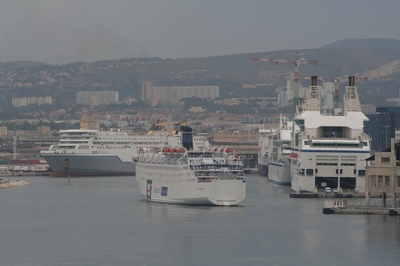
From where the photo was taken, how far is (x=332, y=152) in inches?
2751

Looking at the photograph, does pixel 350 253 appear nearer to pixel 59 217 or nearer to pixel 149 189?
pixel 59 217

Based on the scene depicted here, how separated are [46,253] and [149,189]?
2172 centimetres

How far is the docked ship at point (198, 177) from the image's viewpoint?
5850cm

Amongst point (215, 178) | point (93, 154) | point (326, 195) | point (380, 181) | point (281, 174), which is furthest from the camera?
point (93, 154)

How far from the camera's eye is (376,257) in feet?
137

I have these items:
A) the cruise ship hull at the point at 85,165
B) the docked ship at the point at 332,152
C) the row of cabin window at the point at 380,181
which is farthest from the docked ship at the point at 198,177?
the cruise ship hull at the point at 85,165

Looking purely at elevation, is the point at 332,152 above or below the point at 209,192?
above

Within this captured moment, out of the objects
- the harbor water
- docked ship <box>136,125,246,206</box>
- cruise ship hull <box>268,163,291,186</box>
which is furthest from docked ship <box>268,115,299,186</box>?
the harbor water

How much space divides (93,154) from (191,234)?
64.0 meters

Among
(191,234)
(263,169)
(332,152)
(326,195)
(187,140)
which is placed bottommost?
(191,234)

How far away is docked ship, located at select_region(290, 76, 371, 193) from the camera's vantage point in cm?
6938

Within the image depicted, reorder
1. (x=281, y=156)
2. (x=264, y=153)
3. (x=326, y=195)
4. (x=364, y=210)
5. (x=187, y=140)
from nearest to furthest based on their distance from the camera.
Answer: (x=364, y=210) < (x=187, y=140) < (x=326, y=195) < (x=281, y=156) < (x=264, y=153)

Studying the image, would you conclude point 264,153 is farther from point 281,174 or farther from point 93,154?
point 281,174

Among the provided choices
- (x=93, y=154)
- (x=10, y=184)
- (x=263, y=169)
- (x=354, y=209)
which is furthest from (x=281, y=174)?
(x=354, y=209)
